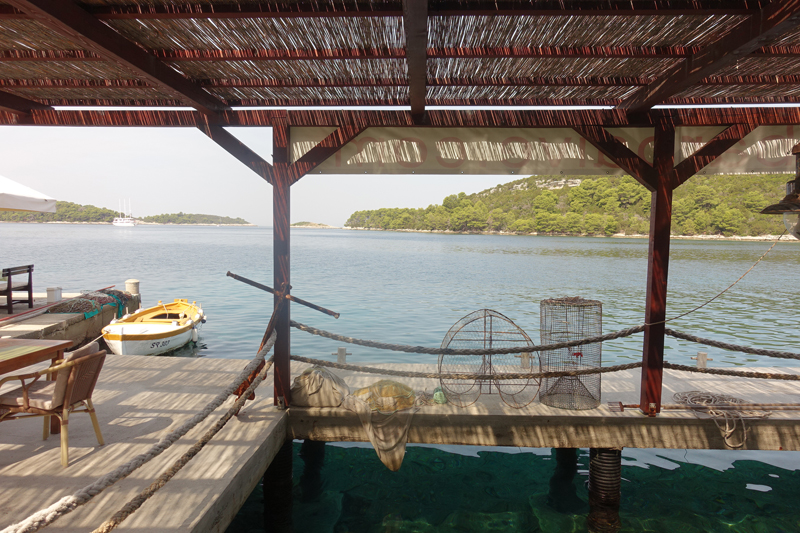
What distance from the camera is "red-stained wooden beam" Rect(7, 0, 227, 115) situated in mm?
2582

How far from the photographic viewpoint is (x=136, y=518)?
2900 mm

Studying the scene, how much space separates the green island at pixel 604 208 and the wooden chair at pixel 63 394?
2570 inches

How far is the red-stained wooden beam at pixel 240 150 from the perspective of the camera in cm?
476

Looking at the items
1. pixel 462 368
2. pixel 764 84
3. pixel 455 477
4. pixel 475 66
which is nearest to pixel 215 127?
pixel 475 66

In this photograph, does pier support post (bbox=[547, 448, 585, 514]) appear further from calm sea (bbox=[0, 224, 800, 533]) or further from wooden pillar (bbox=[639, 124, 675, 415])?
wooden pillar (bbox=[639, 124, 675, 415])

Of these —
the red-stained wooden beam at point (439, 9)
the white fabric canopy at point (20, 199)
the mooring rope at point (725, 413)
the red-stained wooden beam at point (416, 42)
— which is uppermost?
the red-stained wooden beam at point (439, 9)

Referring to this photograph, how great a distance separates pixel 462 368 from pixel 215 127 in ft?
14.5

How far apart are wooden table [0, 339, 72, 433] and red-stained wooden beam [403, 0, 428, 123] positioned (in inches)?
150

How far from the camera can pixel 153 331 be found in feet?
35.9

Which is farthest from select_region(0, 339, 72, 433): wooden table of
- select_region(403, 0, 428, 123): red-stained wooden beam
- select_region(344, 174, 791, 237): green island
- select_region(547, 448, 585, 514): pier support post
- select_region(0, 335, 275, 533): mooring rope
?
select_region(344, 174, 791, 237): green island

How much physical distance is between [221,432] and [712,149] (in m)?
5.50

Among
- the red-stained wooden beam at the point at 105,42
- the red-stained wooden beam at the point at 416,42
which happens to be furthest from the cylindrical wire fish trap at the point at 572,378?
the red-stained wooden beam at the point at 105,42

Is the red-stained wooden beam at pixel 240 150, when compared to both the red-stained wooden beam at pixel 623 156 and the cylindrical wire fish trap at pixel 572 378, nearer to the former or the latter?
the red-stained wooden beam at pixel 623 156

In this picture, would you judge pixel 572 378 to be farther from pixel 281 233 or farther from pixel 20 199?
pixel 20 199
